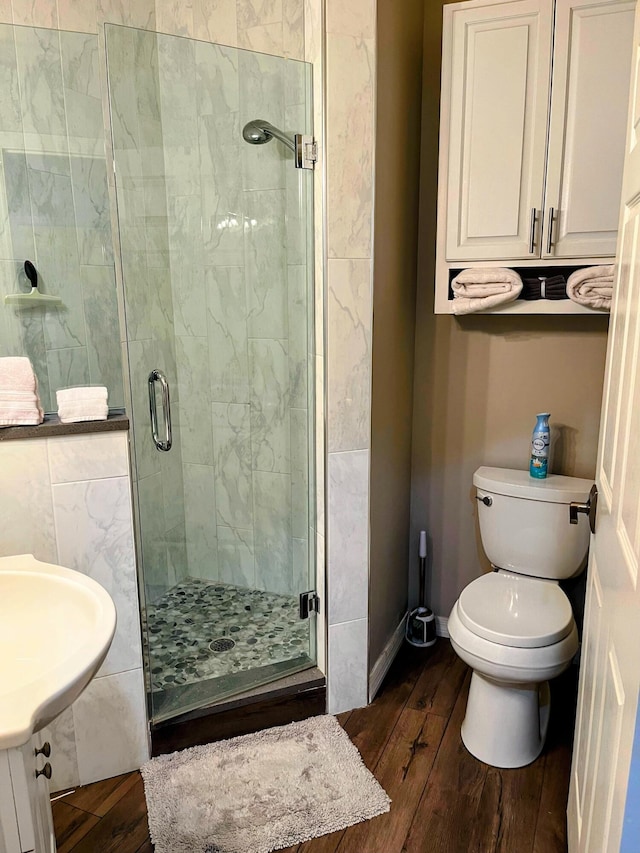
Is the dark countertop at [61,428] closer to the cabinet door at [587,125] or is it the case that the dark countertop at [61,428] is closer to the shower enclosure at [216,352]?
the shower enclosure at [216,352]

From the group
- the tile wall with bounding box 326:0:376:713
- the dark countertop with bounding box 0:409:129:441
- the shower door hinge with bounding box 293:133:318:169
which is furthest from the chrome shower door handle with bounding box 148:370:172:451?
the shower door hinge with bounding box 293:133:318:169

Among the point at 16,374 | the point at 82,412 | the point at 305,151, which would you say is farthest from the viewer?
the point at 305,151

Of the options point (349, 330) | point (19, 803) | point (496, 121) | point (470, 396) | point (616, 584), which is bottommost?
point (19, 803)

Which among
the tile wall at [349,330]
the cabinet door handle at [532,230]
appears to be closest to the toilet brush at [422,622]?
the tile wall at [349,330]

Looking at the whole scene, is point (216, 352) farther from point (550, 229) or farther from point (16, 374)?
point (550, 229)

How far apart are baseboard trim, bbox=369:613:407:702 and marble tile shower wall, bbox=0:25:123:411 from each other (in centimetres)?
139

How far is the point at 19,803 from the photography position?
3.24 ft

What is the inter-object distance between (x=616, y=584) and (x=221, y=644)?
1529 mm

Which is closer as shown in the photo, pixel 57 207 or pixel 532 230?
pixel 532 230

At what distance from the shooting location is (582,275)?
1971 mm

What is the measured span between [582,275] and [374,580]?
1.24 meters

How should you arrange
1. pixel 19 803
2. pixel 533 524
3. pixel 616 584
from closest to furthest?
pixel 19 803 → pixel 616 584 → pixel 533 524

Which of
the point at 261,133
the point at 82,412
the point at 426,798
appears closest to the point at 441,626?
the point at 426,798

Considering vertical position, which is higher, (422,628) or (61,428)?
(61,428)
